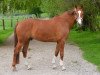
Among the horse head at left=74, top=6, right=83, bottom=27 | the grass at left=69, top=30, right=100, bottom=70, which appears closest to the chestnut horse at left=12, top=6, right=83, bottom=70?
the horse head at left=74, top=6, right=83, bottom=27

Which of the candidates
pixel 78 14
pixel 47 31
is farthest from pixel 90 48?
pixel 78 14

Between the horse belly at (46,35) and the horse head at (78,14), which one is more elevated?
the horse head at (78,14)

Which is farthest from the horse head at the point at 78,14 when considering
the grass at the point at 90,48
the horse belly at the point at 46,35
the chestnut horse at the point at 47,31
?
the grass at the point at 90,48

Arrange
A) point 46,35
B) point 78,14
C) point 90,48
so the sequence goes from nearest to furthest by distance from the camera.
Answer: point 78,14 < point 46,35 < point 90,48

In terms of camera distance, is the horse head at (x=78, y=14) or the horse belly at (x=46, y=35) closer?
the horse head at (x=78, y=14)

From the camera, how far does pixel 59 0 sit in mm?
22625

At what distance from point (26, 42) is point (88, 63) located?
2622 mm

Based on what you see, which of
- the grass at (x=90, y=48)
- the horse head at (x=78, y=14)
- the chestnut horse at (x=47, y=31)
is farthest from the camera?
the grass at (x=90, y=48)

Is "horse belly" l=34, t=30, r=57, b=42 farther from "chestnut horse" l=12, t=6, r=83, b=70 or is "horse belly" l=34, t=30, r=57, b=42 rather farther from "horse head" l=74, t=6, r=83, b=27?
"horse head" l=74, t=6, r=83, b=27

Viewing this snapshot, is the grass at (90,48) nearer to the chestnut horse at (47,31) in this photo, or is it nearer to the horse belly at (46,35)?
the chestnut horse at (47,31)

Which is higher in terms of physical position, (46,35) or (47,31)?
(47,31)

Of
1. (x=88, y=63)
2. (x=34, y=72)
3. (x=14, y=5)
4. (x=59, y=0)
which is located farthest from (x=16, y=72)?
(x=59, y=0)

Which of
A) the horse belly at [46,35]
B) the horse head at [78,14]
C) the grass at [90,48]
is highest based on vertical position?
the horse head at [78,14]

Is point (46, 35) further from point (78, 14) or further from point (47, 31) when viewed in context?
point (78, 14)
